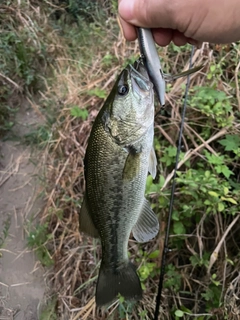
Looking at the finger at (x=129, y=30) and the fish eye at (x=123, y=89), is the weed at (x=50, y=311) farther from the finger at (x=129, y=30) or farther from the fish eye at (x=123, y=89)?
the finger at (x=129, y=30)

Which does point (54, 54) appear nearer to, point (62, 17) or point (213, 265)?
point (62, 17)

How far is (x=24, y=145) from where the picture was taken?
11.1 ft

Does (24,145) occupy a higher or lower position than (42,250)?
higher

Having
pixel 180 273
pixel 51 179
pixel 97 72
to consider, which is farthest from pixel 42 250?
pixel 97 72

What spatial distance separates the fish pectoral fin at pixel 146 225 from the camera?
168cm

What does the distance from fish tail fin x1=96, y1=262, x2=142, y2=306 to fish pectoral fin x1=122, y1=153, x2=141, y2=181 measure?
490mm

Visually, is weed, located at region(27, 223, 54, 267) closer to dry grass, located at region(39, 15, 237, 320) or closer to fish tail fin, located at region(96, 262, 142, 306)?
dry grass, located at region(39, 15, 237, 320)

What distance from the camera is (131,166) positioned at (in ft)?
5.00

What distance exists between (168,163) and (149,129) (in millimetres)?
1102

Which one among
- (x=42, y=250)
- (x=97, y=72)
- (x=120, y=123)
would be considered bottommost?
(x=42, y=250)

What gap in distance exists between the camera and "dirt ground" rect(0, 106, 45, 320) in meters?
2.67

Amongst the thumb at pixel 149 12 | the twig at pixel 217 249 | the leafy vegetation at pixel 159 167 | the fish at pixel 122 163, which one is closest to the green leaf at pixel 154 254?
the leafy vegetation at pixel 159 167

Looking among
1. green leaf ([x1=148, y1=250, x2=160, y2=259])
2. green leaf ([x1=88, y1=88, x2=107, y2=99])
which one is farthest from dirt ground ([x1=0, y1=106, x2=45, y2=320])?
green leaf ([x1=148, y1=250, x2=160, y2=259])

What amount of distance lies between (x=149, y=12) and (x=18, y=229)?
2.06 meters
